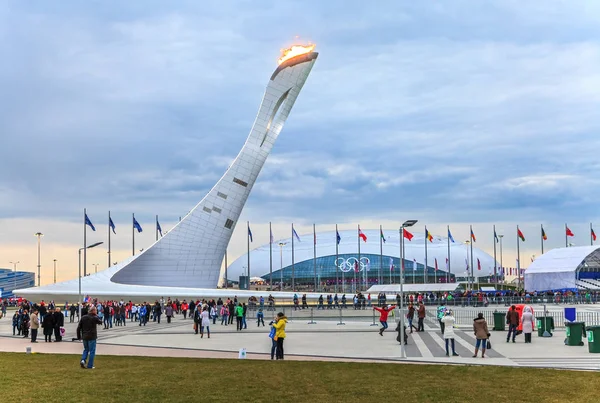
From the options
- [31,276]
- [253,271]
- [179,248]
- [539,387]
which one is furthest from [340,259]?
[539,387]

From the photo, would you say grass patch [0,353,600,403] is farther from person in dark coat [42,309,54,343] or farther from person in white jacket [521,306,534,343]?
person in dark coat [42,309,54,343]

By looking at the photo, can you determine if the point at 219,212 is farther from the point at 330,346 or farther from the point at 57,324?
the point at 330,346

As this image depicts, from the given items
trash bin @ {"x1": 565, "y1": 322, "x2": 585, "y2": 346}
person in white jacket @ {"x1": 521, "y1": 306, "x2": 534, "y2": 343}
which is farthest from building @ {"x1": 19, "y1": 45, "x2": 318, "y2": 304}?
trash bin @ {"x1": 565, "y1": 322, "x2": 585, "y2": 346}

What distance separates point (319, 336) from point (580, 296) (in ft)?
143

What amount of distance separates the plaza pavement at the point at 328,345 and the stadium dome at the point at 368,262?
8880 cm

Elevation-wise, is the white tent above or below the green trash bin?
above

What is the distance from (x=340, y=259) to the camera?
4983 inches

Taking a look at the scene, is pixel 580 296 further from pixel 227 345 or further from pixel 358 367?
pixel 358 367

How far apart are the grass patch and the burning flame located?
39460 mm

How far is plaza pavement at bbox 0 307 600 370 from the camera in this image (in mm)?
20031

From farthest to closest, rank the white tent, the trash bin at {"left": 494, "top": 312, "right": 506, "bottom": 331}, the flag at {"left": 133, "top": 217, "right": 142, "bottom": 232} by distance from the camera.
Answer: the white tent < the flag at {"left": 133, "top": 217, "right": 142, "bottom": 232} < the trash bin at {"left": 494, "top": 312, "right": 506, "bottom": 331}

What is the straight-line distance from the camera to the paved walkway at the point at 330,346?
2003 cm

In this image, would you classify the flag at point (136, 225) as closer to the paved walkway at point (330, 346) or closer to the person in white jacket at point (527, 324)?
the paved walkway at point (330, 346)

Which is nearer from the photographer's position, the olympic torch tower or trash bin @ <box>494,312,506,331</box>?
trash bin @ <box>494,312,506,331</box>
